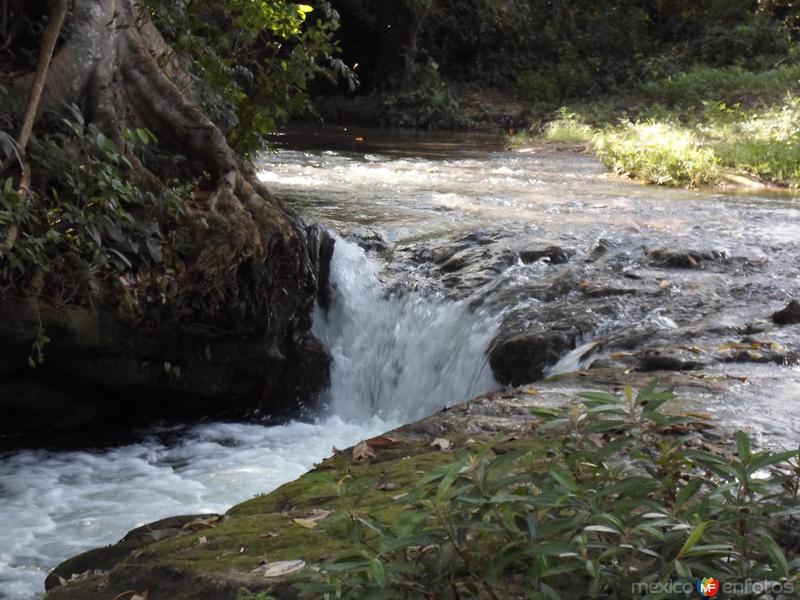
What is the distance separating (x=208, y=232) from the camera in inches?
293

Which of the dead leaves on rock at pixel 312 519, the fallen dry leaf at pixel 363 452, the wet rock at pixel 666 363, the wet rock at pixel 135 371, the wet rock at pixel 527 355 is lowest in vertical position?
the wet rock at pixel 135 371

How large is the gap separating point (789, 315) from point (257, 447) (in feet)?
12.0

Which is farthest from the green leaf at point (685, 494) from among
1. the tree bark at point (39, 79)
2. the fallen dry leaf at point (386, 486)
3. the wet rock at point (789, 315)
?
the tree bark at point (39, 79)

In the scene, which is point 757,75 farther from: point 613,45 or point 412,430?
point 412,430

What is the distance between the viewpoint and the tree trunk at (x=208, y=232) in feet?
24.3

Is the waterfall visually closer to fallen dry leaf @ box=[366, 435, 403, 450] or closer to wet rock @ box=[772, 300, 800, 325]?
wet rock @ box=[772, 300, 800, 325]

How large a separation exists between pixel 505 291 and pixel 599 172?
7.89 meters

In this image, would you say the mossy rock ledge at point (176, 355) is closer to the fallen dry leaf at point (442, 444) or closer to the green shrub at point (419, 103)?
the fallen dry leaf at point (442, 444)

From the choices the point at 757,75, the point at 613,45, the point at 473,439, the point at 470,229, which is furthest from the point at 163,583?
the point at 613,45

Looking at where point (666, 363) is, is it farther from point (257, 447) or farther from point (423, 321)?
point (257, 447)

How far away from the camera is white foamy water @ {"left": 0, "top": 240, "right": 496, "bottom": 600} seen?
5.96 m

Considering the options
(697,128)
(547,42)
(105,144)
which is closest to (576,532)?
(105,144)

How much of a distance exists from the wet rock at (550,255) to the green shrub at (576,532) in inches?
241

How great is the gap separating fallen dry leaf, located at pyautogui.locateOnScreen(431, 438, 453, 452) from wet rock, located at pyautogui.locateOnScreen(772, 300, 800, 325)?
3.24 m
